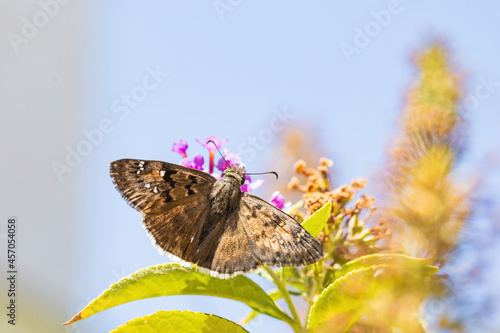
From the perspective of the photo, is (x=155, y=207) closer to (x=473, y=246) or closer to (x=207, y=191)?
(x=207, y=191)

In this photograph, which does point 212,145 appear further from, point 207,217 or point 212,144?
point 207,217

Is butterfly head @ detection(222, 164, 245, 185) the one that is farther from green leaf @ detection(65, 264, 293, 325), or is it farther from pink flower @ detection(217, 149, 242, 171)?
green leaf @ detection(65, 264, 293, 325)

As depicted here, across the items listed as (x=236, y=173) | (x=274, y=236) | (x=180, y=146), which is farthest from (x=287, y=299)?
(x=180, y=146)

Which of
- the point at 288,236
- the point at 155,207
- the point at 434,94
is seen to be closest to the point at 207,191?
the point at 155,207

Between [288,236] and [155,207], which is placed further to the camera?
[155,207]

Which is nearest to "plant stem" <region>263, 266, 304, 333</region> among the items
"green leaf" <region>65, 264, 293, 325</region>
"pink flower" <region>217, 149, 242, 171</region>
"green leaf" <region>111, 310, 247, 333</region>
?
"green leaf" <region>65, 264, 293, 325</region>

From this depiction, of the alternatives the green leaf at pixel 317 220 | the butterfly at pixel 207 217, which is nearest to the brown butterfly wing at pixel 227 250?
the butterfly at pixel 207 217
